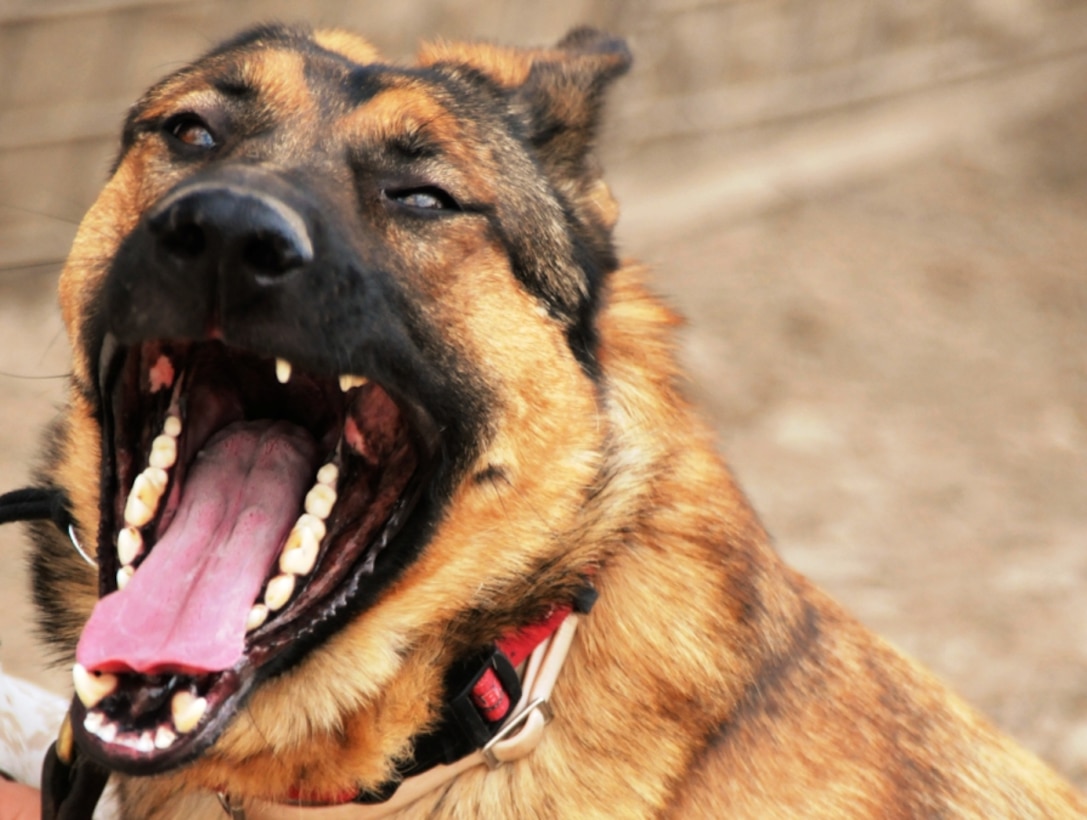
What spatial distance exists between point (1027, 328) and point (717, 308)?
207 cm

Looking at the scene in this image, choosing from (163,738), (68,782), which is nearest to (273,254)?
(163,738)

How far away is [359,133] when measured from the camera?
279 cm

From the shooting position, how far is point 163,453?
8.75 feet

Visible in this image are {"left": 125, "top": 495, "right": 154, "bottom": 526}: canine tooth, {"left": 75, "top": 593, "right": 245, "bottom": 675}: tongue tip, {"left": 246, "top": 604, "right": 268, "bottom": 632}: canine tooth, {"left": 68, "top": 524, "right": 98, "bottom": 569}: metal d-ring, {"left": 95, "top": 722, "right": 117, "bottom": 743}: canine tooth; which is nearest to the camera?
{"left": 95, "top": 722, "right": 117, "bottom": 743}: canine tooth

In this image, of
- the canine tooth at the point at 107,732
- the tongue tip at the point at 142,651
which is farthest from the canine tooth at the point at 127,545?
the canine tooth at the point at 107,732

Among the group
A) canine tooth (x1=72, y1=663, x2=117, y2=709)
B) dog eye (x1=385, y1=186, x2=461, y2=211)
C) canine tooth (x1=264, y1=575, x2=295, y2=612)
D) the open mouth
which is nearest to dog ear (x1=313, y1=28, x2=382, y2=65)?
dog eye (x1=385, y1=186, x2=461, y2=211)

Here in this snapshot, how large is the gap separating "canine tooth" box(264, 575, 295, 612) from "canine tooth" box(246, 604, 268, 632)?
0.01 metres

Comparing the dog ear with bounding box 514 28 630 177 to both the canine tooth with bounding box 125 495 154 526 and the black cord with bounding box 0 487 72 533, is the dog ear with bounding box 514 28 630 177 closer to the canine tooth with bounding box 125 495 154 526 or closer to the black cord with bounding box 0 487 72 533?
the canine tooth with bounding box 125 495 154 526

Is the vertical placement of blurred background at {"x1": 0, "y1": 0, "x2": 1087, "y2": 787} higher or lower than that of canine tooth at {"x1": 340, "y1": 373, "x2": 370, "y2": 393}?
lower

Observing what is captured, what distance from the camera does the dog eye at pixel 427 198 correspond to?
2.77 m

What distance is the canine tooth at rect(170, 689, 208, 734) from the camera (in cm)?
231

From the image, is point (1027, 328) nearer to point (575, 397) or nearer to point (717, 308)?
point (717, 308)

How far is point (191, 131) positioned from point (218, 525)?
2.94 ft

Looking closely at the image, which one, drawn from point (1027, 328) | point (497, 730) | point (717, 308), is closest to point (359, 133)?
point (497, 730)
